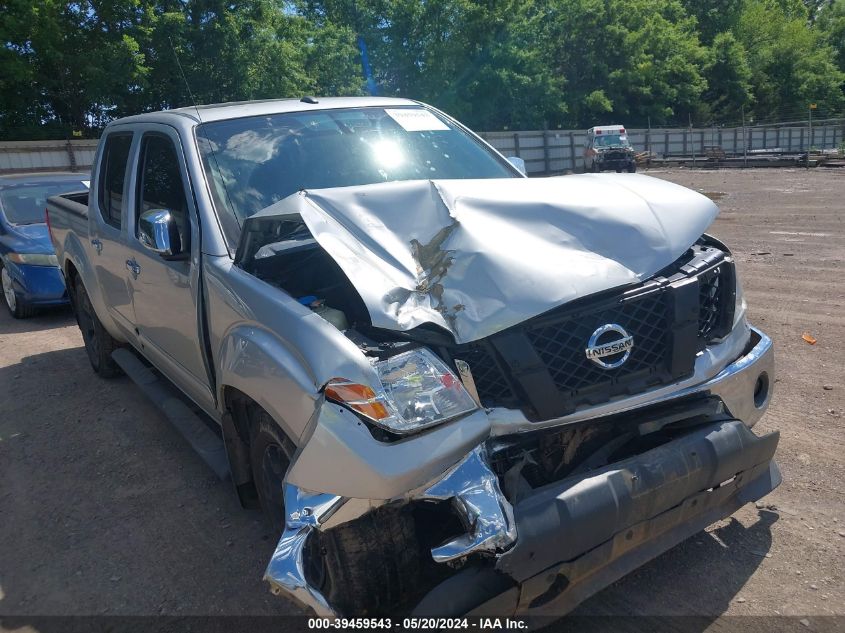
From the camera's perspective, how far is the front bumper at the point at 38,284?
805cm

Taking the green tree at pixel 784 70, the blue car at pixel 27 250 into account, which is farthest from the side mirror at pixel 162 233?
the green tree at pixel 784 70

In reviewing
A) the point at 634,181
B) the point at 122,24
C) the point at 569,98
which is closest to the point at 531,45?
the point at 569,98

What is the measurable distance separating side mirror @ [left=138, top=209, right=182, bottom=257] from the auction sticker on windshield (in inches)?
60.0

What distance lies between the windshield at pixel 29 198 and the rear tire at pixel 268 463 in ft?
23.6

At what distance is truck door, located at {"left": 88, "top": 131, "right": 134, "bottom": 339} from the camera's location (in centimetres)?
447

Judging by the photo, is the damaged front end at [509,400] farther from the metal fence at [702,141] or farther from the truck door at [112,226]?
the metal fence at [702,141]

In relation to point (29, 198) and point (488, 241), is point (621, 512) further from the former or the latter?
point (29, 198)

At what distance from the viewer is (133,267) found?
Result: 165 inches

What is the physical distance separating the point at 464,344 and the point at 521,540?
0.68 m

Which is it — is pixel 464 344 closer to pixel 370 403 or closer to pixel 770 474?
pixel 370 403

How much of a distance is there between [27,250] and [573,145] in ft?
109

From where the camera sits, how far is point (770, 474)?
2852 millimetres

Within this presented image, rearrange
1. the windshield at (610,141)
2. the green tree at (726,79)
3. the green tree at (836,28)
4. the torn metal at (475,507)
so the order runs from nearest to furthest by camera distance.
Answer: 1. the torn metal at (475,507)
2. the windshield at (610,141)
3. the green tree at (726,79)
4. the green tree at (836,28)

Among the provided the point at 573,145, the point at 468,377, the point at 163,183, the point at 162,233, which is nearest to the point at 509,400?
the point at 468,377
